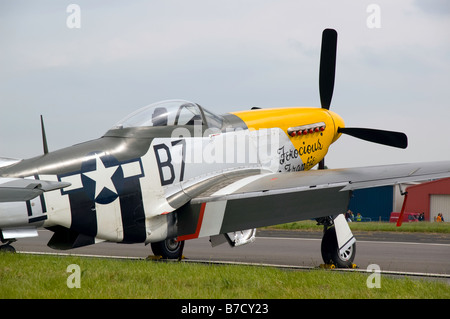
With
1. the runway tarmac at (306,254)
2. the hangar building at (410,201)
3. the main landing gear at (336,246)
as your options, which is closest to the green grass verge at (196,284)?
the main landing gear at (336,246)

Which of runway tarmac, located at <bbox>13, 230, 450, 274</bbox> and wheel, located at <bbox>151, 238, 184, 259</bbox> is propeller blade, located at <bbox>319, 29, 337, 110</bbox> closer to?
runway tarmac, located at <bbox>13, 230, 450, 274</bbox>

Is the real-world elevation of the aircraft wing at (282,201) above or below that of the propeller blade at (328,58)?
below

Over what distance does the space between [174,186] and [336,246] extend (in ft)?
10.0

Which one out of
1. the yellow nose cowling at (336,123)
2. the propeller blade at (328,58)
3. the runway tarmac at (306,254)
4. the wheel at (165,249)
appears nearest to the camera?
the runway tarmac at (306,254)

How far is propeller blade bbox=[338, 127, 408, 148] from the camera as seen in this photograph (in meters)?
12.9

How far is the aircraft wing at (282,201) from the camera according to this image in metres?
8.99

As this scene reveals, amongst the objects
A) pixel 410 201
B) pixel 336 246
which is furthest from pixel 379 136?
pixel 410 201

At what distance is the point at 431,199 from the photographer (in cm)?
5722

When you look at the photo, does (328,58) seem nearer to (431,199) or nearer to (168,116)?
(168,116)

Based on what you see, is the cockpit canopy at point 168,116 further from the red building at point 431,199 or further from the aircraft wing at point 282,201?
the red building at point 431,199

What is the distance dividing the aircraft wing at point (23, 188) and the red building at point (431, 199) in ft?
174

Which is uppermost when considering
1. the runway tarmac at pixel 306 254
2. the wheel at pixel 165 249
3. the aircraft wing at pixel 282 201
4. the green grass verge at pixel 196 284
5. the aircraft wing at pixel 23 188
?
the aircraft wing at pixel 23 188
